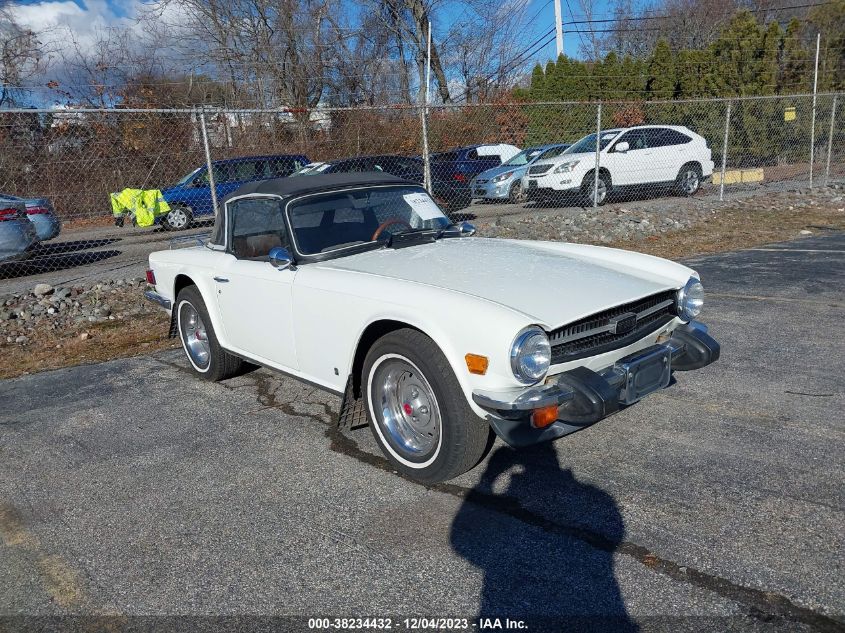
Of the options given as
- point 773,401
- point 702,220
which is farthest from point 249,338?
point 702,220

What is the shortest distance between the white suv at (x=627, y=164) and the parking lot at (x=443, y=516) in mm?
9485

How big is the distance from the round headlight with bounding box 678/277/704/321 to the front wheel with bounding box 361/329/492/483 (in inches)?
54.0

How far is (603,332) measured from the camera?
3.34 m

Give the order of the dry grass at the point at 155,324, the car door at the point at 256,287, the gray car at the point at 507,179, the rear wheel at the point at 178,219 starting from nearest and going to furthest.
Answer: the car door at the point at 256,287 → the dry grass at the point at 155,324 → the rear wheel at the point at 178,219 → the gray car at the point at 507,179

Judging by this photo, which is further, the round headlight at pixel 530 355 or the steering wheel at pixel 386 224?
the steering wheel at pixel 386 224

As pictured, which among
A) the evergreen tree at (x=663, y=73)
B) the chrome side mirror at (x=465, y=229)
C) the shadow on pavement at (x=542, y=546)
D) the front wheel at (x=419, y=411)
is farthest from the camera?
the evergreen tree at (x=663, y=73)

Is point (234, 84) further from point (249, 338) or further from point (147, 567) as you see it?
point (147, 567)

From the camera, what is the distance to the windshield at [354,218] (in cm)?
430

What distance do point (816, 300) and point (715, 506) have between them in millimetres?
4386

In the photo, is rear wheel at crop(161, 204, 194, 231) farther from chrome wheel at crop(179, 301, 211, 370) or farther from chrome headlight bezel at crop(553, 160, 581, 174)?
chrome wheel at crop(179, 301, 211, 370)

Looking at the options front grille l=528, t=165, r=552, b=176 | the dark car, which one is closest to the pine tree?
the dark car

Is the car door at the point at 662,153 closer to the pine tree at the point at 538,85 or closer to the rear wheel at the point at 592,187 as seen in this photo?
the rear wheel at the point at 592,187

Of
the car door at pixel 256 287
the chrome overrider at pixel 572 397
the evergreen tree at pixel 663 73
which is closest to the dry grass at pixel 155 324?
the car door at pixel 256 287

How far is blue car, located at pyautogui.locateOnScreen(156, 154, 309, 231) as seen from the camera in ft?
38.8
